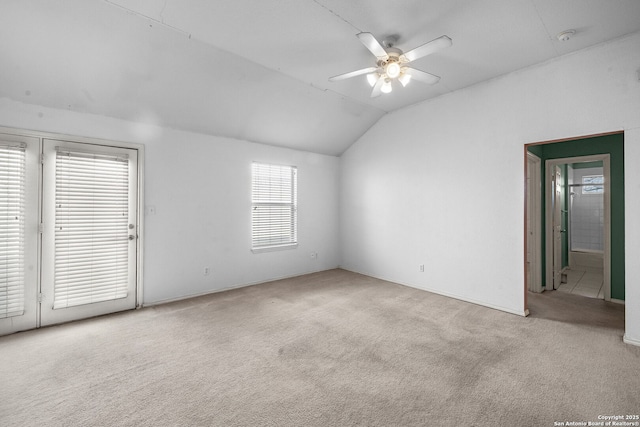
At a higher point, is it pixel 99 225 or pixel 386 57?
pixel 386 57

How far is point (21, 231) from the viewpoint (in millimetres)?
3084

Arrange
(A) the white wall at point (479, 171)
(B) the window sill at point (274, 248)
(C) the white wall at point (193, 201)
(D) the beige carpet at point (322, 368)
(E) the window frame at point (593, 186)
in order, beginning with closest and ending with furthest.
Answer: (D) the beige carpet at point (322, 368) → (A) the white wall at point (479, 171) → (C) the white wall at point (193, 201) → (B) the window sill at point (274, 248) → (E) the window frame at point (593, 186)

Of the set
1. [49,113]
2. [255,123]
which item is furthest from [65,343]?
[255,123]

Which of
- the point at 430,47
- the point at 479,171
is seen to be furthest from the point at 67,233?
the point at 479,171

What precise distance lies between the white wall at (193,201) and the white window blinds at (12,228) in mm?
385

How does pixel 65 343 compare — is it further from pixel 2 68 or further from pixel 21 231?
pixel 2 68

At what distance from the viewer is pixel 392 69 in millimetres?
2744

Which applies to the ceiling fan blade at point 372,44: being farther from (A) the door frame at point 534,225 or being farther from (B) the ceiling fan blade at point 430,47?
(A) the door frame at point 534,225

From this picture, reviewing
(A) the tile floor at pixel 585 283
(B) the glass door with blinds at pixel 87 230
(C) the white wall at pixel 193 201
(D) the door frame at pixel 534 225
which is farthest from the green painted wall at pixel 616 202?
(B) the glass door with blinds at pixel 87 230

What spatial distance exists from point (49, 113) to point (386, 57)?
377cm

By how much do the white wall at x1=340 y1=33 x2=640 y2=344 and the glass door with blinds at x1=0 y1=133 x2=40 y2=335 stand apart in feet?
15.6

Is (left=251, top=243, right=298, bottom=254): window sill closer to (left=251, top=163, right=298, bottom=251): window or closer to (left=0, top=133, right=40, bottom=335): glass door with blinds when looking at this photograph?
(left=251, top=163, right=298, bottom=251): window

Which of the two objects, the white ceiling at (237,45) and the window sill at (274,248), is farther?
the window sill at (274,248)

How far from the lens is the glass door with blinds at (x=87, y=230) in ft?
10.6
